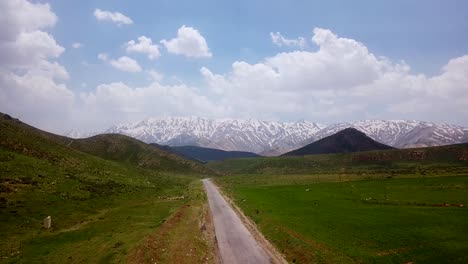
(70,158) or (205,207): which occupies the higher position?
(70,158)

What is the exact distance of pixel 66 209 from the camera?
61.2 meters

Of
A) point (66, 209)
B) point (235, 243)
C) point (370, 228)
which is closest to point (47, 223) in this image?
point (66, 209)

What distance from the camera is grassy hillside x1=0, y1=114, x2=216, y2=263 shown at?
3872 centimetres

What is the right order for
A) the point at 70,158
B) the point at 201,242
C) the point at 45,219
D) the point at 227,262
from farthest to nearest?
1. the point at 70,158
2. the point at 45,219
3. the point at 201,242
4. the point at 227,262

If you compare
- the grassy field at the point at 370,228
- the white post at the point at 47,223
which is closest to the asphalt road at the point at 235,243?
the grassy field at the point at 370,228

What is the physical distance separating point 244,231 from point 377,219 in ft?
67.6

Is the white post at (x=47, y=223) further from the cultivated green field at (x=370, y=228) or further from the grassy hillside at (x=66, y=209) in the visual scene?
the cultivated green field at (x=370, y=228)

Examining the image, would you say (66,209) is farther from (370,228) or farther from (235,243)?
(370,228)

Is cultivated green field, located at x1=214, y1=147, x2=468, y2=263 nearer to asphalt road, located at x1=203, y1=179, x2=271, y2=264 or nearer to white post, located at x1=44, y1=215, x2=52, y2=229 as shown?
asphalt road, located at x1=203, y1=179, x2=271, y2=264

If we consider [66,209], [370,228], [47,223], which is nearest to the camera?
[370,228]

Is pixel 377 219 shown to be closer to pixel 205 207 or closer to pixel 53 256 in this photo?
pixel 205 207

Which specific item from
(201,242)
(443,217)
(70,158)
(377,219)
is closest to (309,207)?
(377,219)

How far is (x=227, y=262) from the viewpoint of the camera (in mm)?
34719

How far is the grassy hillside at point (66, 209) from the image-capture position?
38719 millimetres
